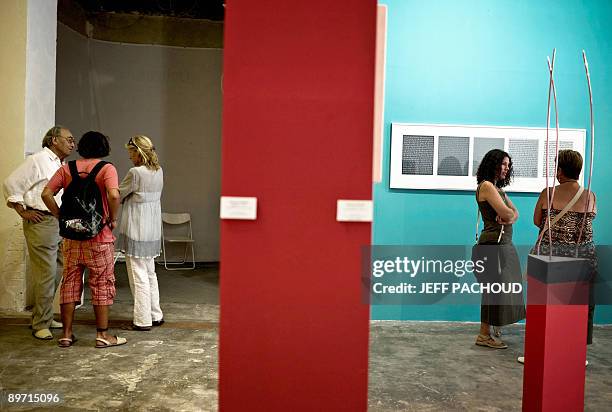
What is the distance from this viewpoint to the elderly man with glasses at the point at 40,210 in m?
4.30

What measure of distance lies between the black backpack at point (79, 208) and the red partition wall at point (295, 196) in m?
2.04

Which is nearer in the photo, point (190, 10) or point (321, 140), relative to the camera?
point (321, 140)

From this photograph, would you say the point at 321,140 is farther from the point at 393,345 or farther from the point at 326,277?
the point at 393,345

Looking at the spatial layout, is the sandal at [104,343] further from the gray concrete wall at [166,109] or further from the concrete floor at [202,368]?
the gray concrete wall at [166,109]

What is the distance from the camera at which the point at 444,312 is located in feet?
17.1

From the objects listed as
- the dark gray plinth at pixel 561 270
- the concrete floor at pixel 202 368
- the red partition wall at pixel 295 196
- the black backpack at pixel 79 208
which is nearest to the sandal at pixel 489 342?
the concrete floor at pixel 202 368

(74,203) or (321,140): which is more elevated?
(321,140)

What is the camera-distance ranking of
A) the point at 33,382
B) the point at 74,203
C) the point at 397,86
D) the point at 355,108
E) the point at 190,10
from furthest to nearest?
the point at 190,10 < the point at 397,86 < the point at 74,203 < the point at 33,382 < the point at 355,108

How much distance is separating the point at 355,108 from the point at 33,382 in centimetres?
264

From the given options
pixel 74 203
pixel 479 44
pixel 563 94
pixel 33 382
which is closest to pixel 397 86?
pixel 479 44

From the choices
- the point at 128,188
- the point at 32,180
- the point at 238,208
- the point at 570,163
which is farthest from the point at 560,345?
the point at 32,180

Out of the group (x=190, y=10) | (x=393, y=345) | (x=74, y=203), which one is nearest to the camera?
(x=74, y=203)

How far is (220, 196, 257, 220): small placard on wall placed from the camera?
2186 millimetres

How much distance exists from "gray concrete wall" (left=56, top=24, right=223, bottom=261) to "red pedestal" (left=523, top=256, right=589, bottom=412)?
6.18m
